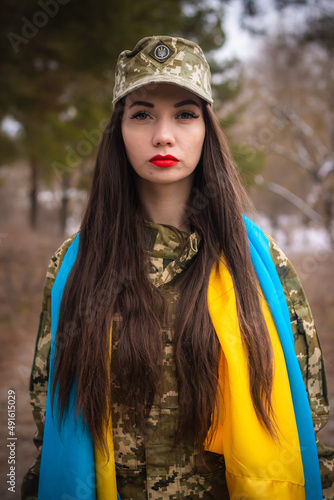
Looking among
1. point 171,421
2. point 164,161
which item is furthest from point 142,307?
point 164,161

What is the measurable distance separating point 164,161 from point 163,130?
0.11 metres

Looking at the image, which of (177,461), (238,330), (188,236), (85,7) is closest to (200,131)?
(188,236)

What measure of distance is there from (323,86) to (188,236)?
12.3 meters

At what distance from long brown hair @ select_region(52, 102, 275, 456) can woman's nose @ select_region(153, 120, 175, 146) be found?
9.2 inches

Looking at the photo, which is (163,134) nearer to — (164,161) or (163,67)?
(164,161)

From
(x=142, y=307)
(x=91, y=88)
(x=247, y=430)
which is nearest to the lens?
(x=247, y=430)

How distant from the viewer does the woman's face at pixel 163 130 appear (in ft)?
4.54

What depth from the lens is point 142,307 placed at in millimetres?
1400

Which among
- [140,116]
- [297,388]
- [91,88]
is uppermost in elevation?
[91,88]

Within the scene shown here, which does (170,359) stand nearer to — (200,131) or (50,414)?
(50,414)

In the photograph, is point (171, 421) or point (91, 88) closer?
point (171, 421)

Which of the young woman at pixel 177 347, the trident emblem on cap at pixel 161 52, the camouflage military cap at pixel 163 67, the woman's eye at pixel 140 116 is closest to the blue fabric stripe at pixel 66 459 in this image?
the young woman at pixel 177 347

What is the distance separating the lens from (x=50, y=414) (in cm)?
148

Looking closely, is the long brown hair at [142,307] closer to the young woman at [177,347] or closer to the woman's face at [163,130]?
the young woman at [177,347]
